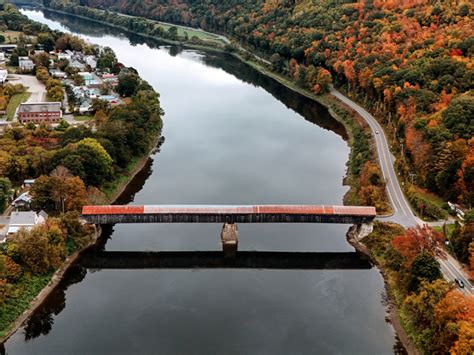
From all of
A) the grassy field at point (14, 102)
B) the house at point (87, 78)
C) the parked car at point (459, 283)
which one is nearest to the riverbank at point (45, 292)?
the parked car at point (459, 283)

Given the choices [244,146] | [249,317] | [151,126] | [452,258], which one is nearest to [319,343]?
[249,317]

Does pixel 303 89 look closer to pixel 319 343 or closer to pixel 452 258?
pixel 452 258

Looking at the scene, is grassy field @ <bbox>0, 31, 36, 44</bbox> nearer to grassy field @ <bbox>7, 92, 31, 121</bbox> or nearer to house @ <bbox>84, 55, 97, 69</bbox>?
house @ <bbox>84, 55, 97, 69</bbox>

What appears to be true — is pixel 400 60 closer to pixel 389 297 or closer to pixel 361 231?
pixel 361 231

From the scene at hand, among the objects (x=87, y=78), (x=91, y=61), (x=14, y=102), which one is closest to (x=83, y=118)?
(x=14, y=102)

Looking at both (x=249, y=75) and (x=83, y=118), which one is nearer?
(x=83, y=118)
